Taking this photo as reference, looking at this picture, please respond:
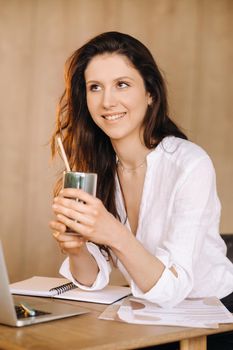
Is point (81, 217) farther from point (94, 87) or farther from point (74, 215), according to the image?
point (94, 87)

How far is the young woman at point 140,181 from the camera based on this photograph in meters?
1.67

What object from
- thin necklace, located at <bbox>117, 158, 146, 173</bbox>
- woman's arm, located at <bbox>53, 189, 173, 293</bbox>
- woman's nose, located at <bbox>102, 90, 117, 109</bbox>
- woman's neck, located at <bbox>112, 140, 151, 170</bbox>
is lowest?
woman's arm, located at <bbox>53, 189, 173, 293</bbox>

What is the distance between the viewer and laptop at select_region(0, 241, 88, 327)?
132 centimetres

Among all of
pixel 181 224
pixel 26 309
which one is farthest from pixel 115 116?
pixel 26 309

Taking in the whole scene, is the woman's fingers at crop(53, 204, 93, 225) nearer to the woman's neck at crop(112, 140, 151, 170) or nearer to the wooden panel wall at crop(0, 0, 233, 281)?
the woman's neck at crop(112, 140, 151, 170)

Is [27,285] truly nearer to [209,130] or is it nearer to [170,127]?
[170,127]

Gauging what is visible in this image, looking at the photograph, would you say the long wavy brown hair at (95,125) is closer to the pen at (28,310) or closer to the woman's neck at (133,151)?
the woman's neck at (133,151)

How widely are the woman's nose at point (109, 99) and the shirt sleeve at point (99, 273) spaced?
0.41 metres


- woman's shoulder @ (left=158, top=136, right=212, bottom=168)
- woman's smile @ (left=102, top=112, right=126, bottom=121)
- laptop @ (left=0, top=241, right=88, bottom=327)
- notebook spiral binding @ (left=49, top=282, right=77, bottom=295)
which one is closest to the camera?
laptop @ (left=0, top=241, right=88, bottom=327)

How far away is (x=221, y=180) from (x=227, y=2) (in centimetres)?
118

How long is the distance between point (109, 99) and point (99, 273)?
20.0 inches

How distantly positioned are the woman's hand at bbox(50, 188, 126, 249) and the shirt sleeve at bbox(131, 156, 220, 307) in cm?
22

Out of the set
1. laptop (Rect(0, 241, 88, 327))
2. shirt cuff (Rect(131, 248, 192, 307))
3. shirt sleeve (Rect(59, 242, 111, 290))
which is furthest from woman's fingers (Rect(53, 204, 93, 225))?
shirt sleeve (Rect(59, 242, 111, 290))

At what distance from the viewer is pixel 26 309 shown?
1423 millimetres
